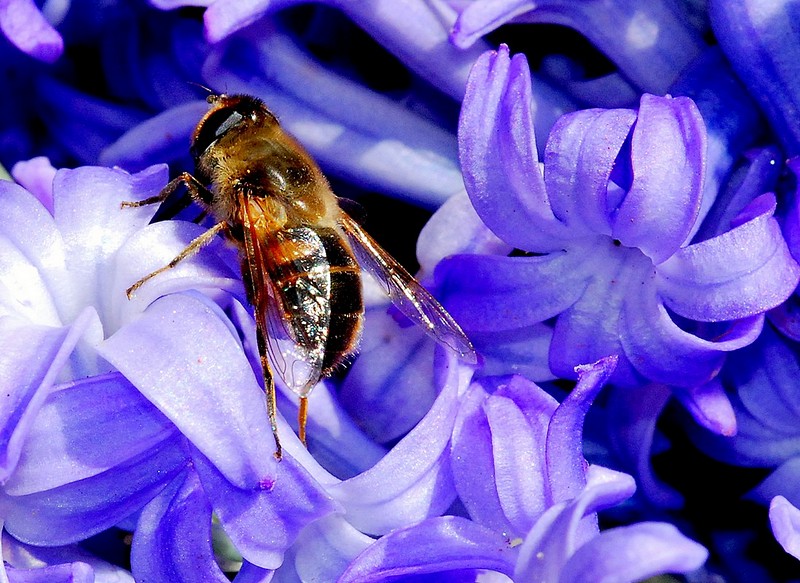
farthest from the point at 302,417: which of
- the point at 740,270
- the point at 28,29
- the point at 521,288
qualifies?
the point at 28,29

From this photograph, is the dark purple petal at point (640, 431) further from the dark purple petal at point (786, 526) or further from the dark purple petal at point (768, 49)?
the dark purple petal at point (768, 49)

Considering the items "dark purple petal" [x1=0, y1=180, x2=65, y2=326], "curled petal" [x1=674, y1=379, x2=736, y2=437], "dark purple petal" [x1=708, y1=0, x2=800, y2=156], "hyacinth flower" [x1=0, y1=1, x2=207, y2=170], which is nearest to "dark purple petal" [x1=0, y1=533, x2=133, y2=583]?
"dark purple petal" [x1=0, y1=180, x2=65, y2=326]

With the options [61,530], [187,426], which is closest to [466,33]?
[187,426]

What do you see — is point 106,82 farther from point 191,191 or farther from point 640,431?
point 640,431

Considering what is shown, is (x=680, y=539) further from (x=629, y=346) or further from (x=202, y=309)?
(x=202, y=309)

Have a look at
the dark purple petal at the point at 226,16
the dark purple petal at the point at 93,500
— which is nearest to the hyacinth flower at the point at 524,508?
the dark purple petal at the point at 93,500

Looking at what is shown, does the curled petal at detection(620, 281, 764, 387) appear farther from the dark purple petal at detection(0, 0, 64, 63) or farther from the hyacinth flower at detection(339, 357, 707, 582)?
the dark purple petal at detection(0, 0, 64, 63)
